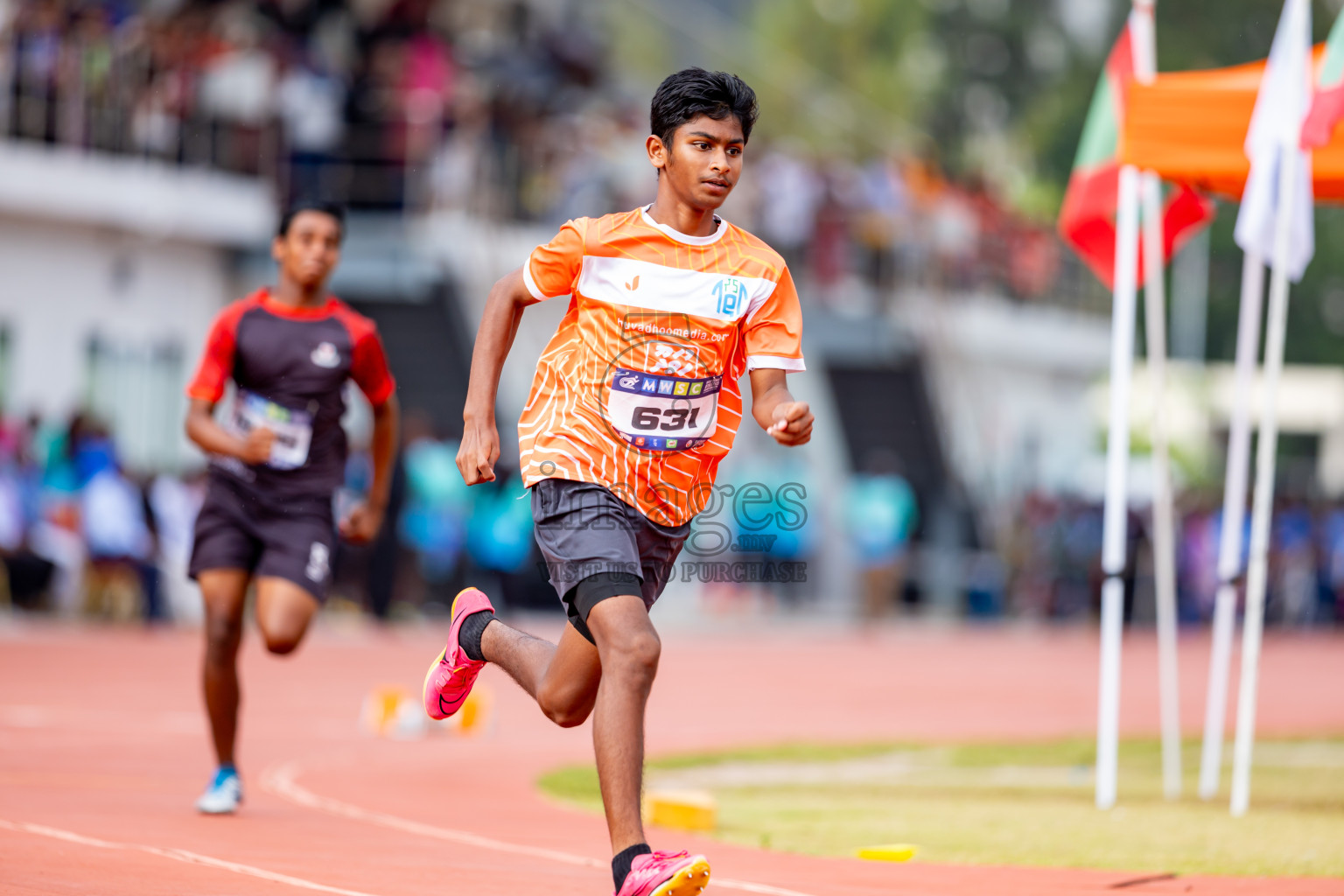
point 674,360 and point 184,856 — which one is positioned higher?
point 674,360

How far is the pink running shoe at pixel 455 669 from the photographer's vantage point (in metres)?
6.33

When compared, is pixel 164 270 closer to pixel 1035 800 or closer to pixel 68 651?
Result: pixel 68 651

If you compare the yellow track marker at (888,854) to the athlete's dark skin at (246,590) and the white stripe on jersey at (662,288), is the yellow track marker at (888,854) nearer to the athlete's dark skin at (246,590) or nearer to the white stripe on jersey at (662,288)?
the white stripe on jersey at (662,288)

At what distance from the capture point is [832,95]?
55500 millimetres

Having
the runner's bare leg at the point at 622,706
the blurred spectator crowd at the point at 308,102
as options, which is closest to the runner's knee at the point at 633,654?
the runner's bare leg at the point at 622,706

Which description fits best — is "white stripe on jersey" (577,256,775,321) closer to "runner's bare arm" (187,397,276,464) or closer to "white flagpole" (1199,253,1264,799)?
"runner's bare arm" (187,397,276,464)

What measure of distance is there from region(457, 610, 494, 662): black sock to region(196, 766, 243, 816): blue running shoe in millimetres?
1834

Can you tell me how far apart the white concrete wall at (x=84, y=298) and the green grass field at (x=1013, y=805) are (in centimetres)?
1309

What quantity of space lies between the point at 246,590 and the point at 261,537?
0.79 ft

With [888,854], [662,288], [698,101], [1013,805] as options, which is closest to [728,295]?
[662,288]

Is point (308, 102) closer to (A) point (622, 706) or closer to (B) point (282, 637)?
(B) point (282, 637)

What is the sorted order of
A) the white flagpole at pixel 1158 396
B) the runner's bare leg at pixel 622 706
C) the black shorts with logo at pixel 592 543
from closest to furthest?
the runner's bare leg at pixel 622 706 < the black shorts with logo at pixel 592 543 < the white flagpole at pixel 1158 396

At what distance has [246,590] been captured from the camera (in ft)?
25.9

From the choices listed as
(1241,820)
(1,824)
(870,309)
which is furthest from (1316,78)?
(870,309)
